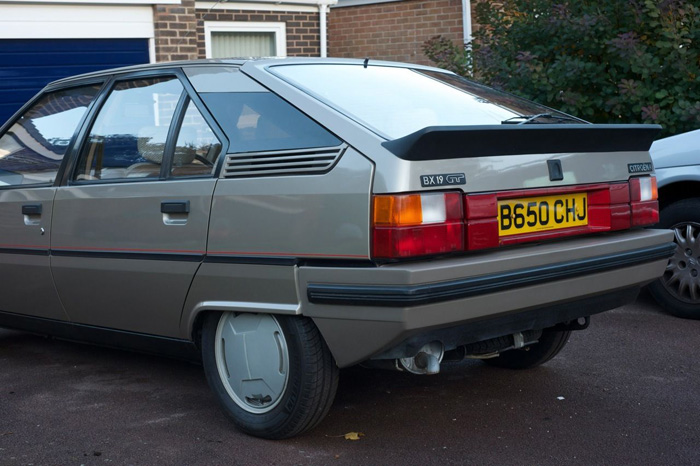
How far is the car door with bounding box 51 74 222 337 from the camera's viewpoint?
426 cm

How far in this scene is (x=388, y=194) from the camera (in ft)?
11.7

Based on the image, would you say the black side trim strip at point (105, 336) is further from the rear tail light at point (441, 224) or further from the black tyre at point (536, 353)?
the black tyre at point (536, 353)

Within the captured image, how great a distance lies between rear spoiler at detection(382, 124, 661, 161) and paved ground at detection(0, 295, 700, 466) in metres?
1.21

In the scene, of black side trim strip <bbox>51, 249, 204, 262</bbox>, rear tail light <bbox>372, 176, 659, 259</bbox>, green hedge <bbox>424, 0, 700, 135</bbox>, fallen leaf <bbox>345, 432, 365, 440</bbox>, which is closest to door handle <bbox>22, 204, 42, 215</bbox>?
black side trim strip <bbox>51, 249, 204, 262</bbox>

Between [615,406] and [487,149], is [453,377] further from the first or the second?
[487,149]

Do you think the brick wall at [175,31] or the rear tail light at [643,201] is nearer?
Answer: the rear tail light at [643,201]

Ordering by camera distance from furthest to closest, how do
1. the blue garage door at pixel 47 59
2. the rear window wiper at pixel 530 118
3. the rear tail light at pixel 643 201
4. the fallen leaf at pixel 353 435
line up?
1. the blue garage door at pixel 47 59
2. the rear tail light at pixel 643 201
3. the rear window wiper at pixel 530 118
4. the fallen leaf at pixel 353 435

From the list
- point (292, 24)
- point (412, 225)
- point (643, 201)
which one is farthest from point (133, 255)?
point (292, 24)

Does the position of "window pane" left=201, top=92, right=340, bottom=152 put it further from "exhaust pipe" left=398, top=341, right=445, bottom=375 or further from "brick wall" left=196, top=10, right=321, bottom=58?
"brick wall" left=196, top=10, right=321, bottom=58

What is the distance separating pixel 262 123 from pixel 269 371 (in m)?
1.04

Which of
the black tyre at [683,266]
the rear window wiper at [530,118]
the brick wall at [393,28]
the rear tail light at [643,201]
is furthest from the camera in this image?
the brick wall at [393,28]

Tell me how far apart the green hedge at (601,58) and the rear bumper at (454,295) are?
382 cm

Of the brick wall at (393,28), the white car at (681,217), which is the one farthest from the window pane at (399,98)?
the brick wall at (393,28)

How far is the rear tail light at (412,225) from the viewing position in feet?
11.7
